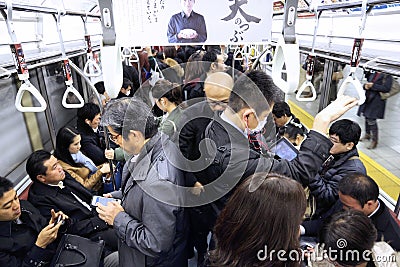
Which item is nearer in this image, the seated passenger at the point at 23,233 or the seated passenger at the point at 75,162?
the seated passenger at the point at 23,233

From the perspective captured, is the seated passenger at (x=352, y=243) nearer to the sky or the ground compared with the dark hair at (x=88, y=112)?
nearer to the ground

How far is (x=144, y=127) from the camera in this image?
5.18ft

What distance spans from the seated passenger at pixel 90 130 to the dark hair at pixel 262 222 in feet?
8.57

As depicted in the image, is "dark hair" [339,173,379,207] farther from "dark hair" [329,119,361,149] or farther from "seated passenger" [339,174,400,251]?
"dark hair" [329,119,361,149]

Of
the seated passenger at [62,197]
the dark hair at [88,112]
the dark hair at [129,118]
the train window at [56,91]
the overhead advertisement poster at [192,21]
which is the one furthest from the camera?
the train window at [56,91]

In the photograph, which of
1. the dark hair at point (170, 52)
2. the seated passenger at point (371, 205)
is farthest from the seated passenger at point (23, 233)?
the dark hair at point (170, 52)

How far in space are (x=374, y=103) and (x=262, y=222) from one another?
13.5ft

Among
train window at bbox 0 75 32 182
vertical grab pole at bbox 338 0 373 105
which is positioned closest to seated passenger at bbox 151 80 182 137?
vertical grab pole at bbox 338 0 373 105

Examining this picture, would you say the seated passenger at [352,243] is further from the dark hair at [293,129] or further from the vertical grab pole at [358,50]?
the dark hair at [293,129]

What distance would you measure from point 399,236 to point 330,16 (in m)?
3.15

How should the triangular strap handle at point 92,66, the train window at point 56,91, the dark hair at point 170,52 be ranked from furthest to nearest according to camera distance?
the dark hair at point 170,52, the train window at point 56,91, the triangular strap handle at point 92,66

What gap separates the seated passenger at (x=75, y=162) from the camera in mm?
2771

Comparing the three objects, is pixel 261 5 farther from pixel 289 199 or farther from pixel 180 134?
pixel 180 134

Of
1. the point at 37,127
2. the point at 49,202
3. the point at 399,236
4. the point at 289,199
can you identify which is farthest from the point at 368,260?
the point at 37,127
